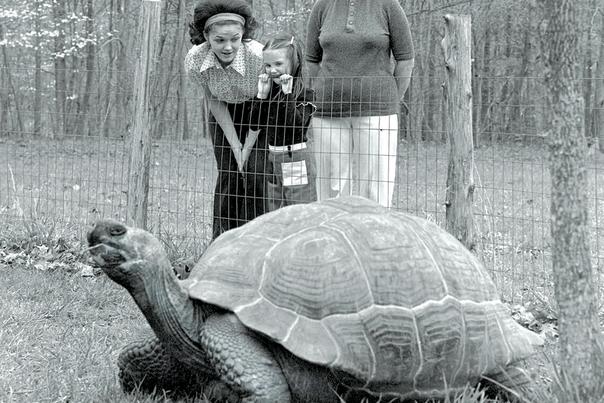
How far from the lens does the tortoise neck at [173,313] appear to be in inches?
134

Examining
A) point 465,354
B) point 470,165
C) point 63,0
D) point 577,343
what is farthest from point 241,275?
point 63,0

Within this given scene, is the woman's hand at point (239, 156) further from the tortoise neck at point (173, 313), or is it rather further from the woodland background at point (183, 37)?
the woodland background at point (183, 37)

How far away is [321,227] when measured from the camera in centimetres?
367

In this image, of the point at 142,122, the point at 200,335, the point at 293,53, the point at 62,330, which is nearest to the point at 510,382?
the point at 200,335

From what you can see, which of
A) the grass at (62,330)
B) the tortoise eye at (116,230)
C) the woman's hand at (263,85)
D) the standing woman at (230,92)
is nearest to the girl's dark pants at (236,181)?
the standing woman at (230,92)

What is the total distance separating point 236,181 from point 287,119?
75 cm

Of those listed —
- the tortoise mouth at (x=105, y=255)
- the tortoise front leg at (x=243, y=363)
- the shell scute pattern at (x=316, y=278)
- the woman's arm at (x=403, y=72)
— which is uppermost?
the woman's arm at (x=403, y=72)

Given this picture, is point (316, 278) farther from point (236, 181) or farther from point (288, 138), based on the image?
point (236, 181)

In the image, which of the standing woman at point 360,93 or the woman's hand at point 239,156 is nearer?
the standing woman at point 360,93

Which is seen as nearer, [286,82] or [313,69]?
[286,82]

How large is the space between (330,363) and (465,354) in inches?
26.6

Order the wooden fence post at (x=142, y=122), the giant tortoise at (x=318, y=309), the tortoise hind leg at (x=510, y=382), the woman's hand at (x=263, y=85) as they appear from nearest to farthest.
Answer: the giant tortoise at (x=318, y=309), the tortoise hind leg at (x=510, y=382), the woman's hand at (x=263, y=85), the wooden fence post at (x=142, y=122)

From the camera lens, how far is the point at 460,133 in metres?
5.81

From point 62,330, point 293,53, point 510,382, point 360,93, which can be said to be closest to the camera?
point 510,382
